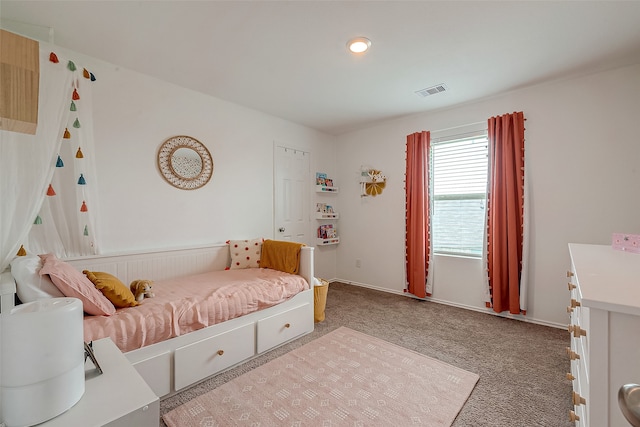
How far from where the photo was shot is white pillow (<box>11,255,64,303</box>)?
4.65 feet

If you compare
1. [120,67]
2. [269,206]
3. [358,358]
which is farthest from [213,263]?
[120,67]

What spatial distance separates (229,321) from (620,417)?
2.03 meters

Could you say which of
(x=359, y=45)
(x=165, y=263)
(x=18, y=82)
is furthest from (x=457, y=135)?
(x=18, y=82)

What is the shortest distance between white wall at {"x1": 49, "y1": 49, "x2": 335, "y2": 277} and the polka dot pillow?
8.5 inches

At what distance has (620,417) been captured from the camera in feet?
2.44

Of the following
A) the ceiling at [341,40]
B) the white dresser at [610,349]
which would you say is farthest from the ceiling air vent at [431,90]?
the white dresser at [610,349]

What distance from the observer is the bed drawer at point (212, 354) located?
180 centimetres

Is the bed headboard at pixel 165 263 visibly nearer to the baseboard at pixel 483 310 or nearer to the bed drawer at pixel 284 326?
the bed drawer at pixel 284 326

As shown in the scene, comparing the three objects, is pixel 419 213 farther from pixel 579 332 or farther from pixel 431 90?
pixel 579 332

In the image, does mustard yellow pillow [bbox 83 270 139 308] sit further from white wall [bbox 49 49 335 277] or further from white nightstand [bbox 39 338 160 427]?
white nightstand [bbox 39 338 160 427]

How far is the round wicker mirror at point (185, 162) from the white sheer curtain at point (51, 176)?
68 cm

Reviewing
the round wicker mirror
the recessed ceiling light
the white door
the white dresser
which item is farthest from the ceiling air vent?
the white dresser

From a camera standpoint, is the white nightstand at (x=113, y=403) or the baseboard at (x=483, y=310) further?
the baseboard at (x=483, y=310)

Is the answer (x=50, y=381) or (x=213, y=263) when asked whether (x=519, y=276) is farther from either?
(x=50, y=381)
